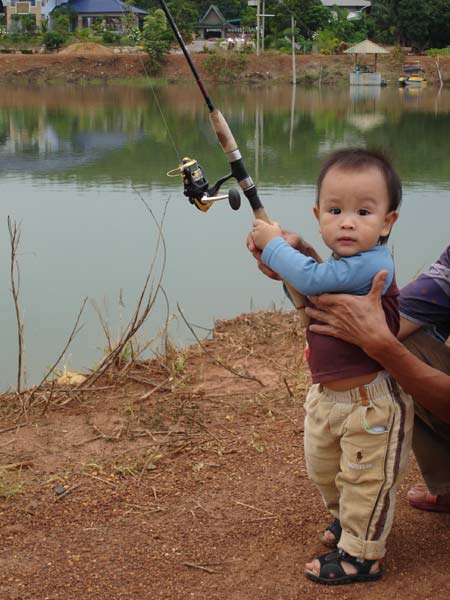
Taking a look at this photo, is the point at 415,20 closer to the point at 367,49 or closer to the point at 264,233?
the point at 367,49

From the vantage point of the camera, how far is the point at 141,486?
7.54ft

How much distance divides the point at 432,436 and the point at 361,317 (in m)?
0.43

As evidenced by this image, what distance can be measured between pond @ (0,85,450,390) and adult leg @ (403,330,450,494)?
0.43 m

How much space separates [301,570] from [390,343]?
1.66ft

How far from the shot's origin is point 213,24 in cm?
3453

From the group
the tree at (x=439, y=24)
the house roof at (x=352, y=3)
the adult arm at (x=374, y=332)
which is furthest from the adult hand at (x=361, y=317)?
the house roof at (x=352, y=3)


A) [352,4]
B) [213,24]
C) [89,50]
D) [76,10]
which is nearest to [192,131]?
[89,50]

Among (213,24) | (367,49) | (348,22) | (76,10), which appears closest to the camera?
(367,49)

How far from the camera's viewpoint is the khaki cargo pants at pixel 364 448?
172 centimetres

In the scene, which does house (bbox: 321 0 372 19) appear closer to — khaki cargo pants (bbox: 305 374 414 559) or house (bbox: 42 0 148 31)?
house (bbox: 42 0 148 31)

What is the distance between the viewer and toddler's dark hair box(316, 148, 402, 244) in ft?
5.56

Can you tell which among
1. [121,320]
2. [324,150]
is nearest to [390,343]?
[121,320]

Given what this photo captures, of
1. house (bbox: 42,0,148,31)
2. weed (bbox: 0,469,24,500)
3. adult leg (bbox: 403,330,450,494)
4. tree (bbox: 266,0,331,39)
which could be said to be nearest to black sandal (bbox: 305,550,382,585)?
adult leg (bbox: 403,330,450,494)

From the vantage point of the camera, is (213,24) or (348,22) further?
(213,24)
